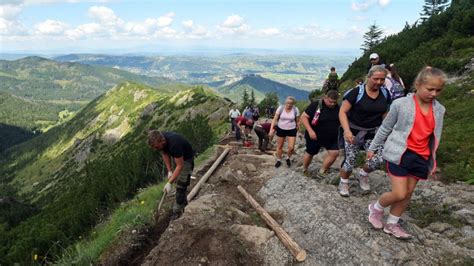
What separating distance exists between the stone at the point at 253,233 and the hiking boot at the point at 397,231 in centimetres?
224

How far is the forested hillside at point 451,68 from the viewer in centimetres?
973

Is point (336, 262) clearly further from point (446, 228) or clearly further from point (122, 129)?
point (122, 129)

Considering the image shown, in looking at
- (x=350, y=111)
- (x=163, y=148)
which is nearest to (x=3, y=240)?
(x=163, y=148)

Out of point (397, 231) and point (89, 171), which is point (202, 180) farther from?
point (89, 171)

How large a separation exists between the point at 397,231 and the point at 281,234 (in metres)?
2.17

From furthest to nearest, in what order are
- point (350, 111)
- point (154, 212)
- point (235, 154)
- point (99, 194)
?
1. point (99, 194)
2. point (235, 154)
3. point (154, 212)
4. point (350, 111)

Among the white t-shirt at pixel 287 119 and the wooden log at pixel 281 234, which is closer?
the wooden log at pixel 281 234

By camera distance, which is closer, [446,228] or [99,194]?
[446,228]

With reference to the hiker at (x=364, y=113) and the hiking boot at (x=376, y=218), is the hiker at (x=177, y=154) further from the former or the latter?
the hiking boot at (x=376, y=218)

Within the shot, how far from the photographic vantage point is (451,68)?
63.6 ft

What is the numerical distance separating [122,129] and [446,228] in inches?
5442

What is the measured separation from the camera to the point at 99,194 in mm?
43969

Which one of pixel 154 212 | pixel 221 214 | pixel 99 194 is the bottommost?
pixel 99 194

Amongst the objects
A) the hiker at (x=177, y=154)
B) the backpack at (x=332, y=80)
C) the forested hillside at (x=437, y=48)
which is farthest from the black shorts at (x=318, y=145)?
the backpack at (x=332, y=80)
